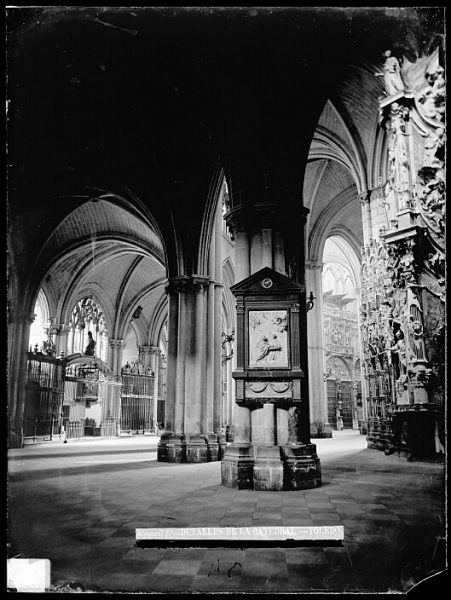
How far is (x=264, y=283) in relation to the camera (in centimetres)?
705

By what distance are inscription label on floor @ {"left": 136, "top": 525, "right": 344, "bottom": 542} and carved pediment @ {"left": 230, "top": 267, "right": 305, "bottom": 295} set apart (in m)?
3.53

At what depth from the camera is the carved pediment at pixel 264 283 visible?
700 cm

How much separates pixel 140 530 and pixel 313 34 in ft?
15.9

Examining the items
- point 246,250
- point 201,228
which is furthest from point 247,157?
point 201,228

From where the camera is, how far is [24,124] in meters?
4.45

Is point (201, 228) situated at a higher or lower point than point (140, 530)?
higher

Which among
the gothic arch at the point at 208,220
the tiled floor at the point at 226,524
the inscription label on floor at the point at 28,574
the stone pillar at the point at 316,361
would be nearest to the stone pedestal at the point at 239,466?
the tiled floor at the point at 226,524

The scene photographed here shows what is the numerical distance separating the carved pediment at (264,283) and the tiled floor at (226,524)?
108 inches

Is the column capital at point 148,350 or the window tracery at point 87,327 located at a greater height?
the window tracery at point 87,327

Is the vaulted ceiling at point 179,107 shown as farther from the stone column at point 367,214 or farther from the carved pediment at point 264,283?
the carved pediment at point 264,283

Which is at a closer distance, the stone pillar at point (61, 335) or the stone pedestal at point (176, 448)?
the stone pedestal at point (176, 448)

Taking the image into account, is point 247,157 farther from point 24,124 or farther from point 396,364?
point 396,364

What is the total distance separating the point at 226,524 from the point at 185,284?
7.99 m

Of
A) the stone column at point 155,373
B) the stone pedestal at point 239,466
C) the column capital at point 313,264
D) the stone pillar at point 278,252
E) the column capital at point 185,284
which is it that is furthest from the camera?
the stone column at point 155,373
